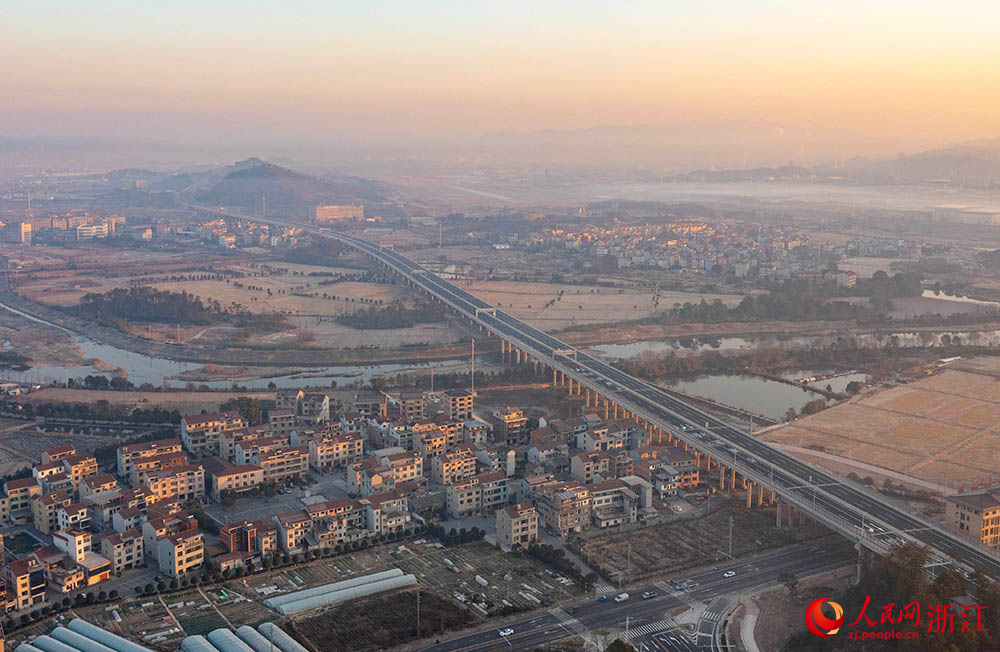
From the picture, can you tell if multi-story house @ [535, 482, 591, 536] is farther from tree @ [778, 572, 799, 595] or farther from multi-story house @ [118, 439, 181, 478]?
multi-story house @ [118, 439, 181, 478]

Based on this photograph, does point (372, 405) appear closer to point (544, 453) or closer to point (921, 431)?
point (544, 453)

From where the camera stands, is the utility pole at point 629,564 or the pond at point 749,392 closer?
the utility pole at point 629,564

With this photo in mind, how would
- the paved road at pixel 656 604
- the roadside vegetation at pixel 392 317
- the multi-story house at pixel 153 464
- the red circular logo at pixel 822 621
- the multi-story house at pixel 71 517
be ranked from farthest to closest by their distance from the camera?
the roadside vegetation at pixel 392 317 < the multi-story house at pixel 153 464 < the multi-story house at pixel 71 517 < the paved road at pixel 656 604 < the red circular logo at pixel 822 621

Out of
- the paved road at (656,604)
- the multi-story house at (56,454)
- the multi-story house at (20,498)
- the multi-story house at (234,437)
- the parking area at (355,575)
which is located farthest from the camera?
the multi-story house at (234,437)

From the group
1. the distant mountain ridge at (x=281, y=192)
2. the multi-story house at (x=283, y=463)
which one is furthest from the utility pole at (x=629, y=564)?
the distant mountain ridge at (x=281, y=192)

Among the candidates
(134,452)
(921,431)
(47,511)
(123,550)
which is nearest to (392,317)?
(134,452)

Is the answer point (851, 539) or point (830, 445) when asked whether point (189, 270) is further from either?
point (851, 539)

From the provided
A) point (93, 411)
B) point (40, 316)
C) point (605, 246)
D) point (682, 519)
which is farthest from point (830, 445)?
point (605, 246)

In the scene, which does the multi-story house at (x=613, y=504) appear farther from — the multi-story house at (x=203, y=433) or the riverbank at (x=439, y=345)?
the riverbank at (x=439, y=345)
